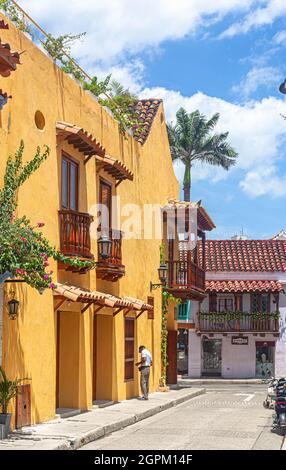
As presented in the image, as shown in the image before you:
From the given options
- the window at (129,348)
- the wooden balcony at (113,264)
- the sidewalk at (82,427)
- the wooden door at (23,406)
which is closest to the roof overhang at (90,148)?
the wooden balcony at (113,264)

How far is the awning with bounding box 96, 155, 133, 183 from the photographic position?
66.2 feet

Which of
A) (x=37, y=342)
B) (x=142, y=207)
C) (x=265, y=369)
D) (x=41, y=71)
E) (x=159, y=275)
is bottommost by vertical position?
(x=265, y=369)

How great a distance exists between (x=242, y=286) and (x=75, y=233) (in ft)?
83.1

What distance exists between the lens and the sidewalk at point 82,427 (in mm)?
12992

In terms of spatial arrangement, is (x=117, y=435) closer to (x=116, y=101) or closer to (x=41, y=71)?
(x=41, y=71)

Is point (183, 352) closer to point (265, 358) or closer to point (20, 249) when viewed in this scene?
point (265, 358)

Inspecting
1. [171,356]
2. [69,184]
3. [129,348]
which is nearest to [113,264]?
[69,184]

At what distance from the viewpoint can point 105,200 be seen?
21.0 meters

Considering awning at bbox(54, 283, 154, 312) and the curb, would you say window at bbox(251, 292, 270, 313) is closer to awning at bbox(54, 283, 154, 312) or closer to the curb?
the curb

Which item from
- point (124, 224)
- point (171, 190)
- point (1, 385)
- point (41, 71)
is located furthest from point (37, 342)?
point (171, 190)

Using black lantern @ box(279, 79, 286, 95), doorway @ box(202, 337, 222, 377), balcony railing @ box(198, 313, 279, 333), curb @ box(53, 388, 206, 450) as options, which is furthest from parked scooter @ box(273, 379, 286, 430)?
doorway @ box(202, 337, 222, 377)

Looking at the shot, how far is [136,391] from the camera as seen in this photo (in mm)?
23688

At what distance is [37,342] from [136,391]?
837cm

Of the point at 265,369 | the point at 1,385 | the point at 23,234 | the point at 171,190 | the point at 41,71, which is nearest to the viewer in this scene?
the point at 23,234
